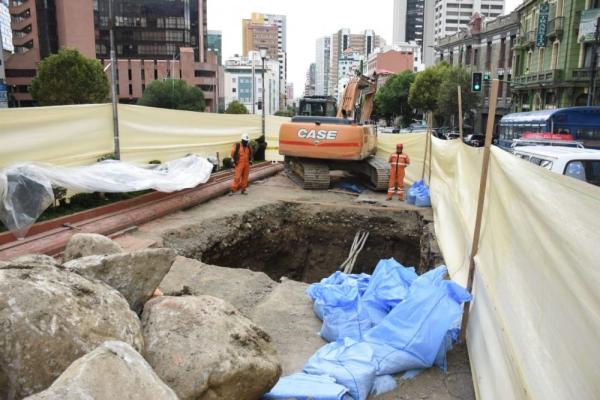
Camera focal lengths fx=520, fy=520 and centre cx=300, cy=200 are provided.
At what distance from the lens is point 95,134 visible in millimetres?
8742

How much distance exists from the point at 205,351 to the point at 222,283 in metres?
2.80

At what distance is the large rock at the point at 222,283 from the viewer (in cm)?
529

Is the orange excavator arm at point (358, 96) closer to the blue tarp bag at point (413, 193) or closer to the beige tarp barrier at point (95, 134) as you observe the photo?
the beige tarp barrier at point (95, 134)

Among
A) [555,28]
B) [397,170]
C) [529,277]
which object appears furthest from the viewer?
[555,28]

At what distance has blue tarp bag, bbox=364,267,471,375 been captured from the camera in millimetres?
3686

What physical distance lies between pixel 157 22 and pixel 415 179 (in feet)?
287

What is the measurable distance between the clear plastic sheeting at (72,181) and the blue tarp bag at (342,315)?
12.9 feet

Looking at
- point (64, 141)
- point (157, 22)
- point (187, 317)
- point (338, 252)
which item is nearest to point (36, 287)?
point (187, 317)

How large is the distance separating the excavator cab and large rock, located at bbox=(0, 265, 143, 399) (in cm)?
1248

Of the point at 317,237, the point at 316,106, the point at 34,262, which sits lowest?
the point at 317,237

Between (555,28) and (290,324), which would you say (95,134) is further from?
(555,28)

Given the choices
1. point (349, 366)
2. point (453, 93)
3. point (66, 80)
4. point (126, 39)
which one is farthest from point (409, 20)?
point (349, 366)

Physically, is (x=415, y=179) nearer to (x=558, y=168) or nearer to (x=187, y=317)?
(x=558, y=168)

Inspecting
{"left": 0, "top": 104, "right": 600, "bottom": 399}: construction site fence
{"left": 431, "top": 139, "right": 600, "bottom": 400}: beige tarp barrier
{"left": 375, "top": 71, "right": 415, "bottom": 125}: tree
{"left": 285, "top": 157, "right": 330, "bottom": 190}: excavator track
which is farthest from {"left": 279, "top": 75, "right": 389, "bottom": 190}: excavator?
{"left": 375, "top": 71, "right": 415, "bottom": 125}: tree
